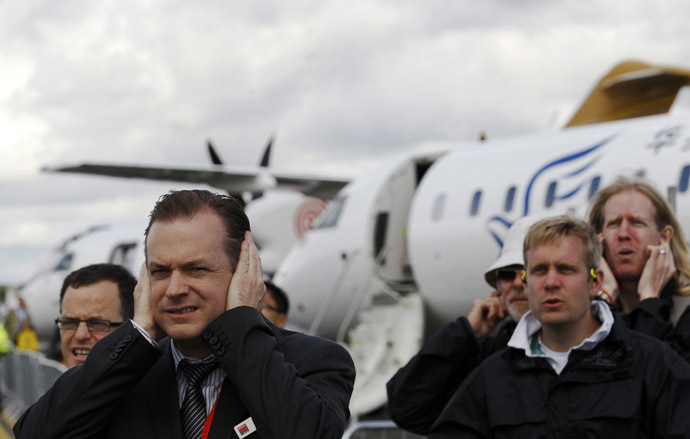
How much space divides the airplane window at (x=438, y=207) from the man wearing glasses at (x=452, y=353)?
7.77 meters

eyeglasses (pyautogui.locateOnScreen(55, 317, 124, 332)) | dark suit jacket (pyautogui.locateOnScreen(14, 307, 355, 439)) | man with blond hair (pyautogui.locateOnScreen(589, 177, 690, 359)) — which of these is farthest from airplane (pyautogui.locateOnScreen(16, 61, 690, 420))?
dark suit jacket (pyautogui.locateOnScreen(14, 307, 355, 439))

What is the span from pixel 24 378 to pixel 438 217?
6.94 metres

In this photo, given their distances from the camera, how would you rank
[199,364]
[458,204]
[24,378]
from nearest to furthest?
[199,364] → [458,204] → [24,378]

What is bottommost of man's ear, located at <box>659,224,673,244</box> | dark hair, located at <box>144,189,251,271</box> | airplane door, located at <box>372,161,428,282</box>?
airplane door, located at <box>372,161,428,282</box>

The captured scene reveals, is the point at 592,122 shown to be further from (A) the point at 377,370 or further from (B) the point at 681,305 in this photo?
(B) the point at 681,305

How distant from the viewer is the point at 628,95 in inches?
631

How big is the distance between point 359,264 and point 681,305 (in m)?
9.22

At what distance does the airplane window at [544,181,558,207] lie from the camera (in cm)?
1041

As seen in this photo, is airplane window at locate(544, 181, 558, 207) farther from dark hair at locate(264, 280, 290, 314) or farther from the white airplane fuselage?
dark hair at locate(264, 280, 290, 314)

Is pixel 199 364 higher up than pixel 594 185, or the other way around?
pixel 199 364

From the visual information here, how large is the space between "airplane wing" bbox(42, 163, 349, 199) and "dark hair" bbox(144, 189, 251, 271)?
63.2 ft

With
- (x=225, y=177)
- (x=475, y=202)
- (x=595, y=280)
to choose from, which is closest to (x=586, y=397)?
(x=595, y=280)

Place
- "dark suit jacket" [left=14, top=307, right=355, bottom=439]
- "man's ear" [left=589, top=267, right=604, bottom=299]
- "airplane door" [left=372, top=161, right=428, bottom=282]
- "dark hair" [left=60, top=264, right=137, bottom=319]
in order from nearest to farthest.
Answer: "dark suit jacket" [left=14, top=307, right=355, bottom=439] → "man's ear" [left=589, top=267, right=604, bottom=299] → "dark hair" [left=60, top=264, right=137, bottom=319] → "airplane door" [left=372, top=161, right=428, bottom=282]

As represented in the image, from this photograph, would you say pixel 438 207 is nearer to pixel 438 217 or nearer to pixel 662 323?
pixel 438 217
